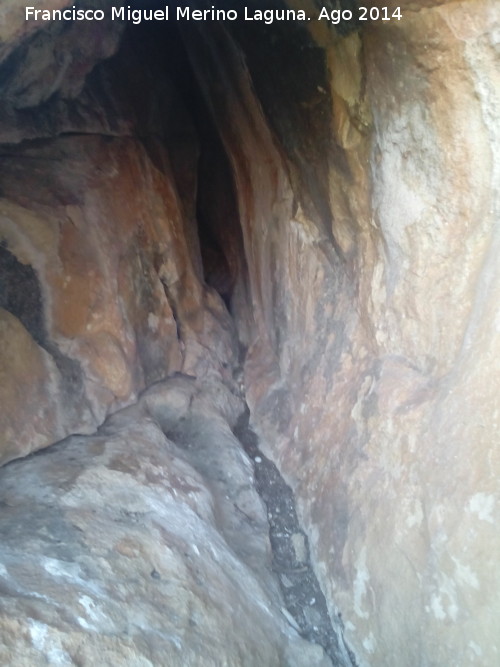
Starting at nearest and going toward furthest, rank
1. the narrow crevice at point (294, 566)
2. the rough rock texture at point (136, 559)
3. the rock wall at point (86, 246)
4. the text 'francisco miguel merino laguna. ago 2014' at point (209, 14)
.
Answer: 1. the rough rock texture at point (136, 559)
2. the text 'francisco miguel merino laguna. ago 2014' at point (209, 14)
3. the narrow crevice at point (294, 566)
4. the rock wall at point (86, 246)

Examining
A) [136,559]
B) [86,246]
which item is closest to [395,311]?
[136,559]

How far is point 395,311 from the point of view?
7.08ft

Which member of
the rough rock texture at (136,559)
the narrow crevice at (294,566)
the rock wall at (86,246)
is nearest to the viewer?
the rough rock texture at (136,559)

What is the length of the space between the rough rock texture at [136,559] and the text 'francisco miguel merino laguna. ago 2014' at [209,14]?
4.27 feet

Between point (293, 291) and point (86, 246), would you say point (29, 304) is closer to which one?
point (86, 246)

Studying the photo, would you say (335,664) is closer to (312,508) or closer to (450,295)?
(312,508)

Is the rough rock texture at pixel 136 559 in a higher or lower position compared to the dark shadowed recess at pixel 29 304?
lower

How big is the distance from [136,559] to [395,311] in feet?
3.43

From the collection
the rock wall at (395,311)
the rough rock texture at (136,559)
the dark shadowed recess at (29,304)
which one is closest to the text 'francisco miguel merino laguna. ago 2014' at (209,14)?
the rock wall at (395,311)

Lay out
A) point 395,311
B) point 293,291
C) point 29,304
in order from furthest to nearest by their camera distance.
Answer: point 293,291, point 29,304, point 395,311

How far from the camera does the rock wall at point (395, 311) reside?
5.50ft

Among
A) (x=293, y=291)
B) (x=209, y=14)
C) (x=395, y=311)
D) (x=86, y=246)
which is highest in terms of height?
(x=209, y=14)

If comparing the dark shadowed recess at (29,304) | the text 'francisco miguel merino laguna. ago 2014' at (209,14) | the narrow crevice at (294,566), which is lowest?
the narrow crevice at (294,566)

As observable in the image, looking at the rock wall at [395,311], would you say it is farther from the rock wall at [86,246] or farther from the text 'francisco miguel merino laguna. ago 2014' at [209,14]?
the rock wall at [86,246]
